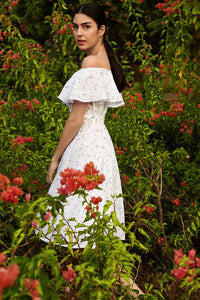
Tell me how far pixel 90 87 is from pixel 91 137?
0.34 m

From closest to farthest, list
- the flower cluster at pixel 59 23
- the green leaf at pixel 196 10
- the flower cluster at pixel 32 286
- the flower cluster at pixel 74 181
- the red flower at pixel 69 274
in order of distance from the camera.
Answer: the flower cluster at pixel 32 286 < the red flower at pixel 69 274 < the flower cluster at pixel 74 181 < the green leaf at pixel 196 10 < the flower cluster at pixel 59 23

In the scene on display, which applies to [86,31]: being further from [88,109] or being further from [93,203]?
[93,203]

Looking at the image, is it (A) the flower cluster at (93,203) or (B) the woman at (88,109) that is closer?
(A) the flower cluster at (93,203)

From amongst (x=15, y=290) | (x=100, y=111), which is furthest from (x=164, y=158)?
(x=15, y=290)

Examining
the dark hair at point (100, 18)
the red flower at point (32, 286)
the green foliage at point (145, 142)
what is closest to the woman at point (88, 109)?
the dark hair at point (100, 18)

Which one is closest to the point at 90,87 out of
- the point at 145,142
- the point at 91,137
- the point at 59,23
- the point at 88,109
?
the point at 88,109

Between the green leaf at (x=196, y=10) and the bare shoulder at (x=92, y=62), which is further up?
the green leaf at (x=196, y=10)

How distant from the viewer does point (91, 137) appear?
254 centimetres

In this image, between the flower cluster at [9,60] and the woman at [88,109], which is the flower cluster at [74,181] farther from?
the flower cluster at [9,60]

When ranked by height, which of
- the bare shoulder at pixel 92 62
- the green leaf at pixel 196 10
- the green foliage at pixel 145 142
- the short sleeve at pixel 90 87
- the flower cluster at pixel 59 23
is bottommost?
the green foliage at pixel 145 142

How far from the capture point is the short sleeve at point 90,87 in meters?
2.41

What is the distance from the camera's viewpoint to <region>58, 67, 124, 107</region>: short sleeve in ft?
7.90

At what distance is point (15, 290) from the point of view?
44.0 inches

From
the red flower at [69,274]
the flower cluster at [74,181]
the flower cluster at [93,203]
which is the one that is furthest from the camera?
the flower cluster at [93,203]
